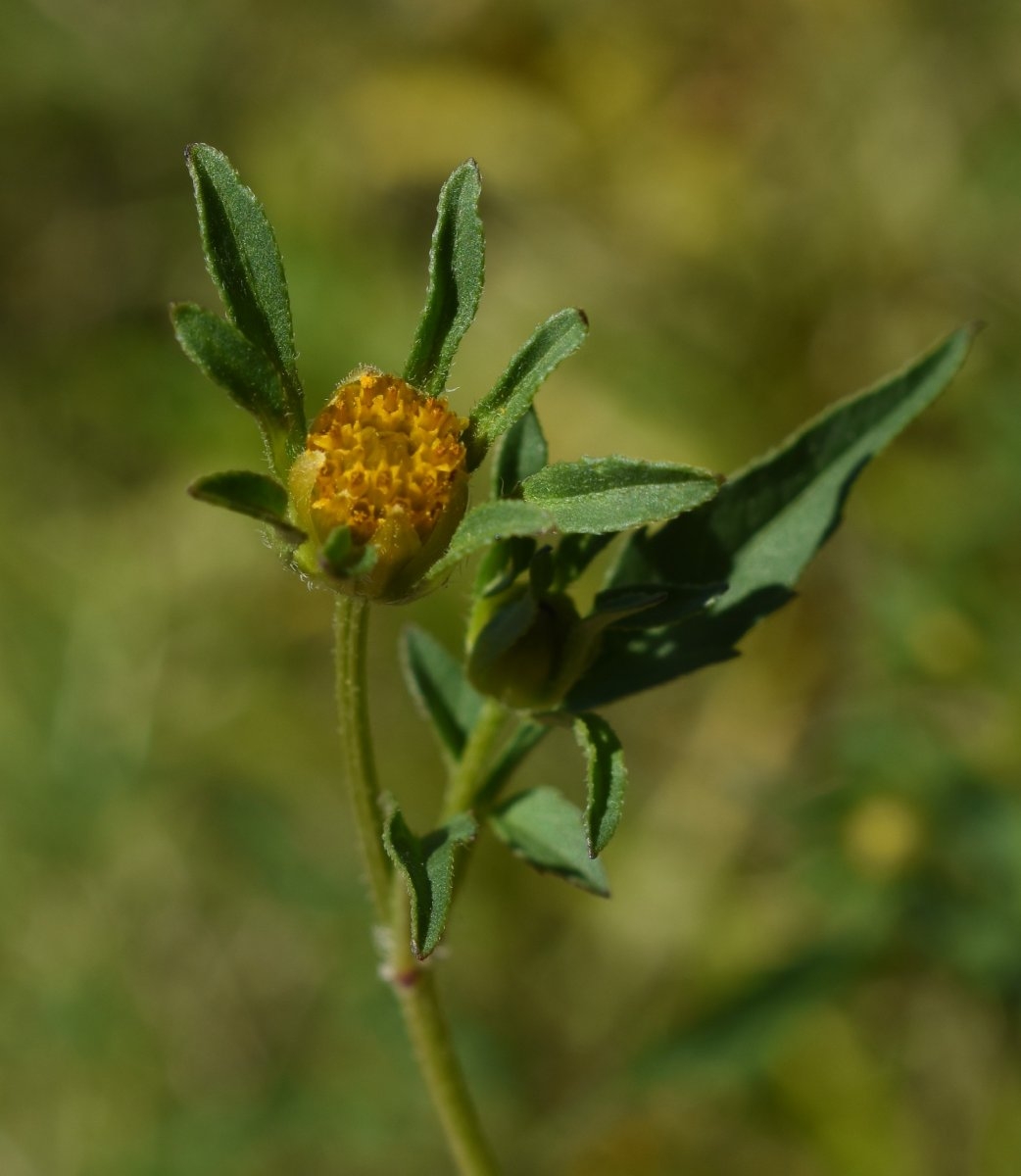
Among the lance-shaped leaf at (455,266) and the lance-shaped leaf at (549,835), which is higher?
the lance-shaped leaf at (455,266)

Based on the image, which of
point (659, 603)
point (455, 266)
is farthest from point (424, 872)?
point (455, 266)

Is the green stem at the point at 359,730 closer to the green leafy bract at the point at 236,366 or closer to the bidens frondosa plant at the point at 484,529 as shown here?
the bidens frondosa plant at the point at 484,529

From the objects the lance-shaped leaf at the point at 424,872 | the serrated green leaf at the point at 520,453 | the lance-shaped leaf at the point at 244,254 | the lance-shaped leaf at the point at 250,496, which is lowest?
the lance-shaped leaf at the point at 424,872

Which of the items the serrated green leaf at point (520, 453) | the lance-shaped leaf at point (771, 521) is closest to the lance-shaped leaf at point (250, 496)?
the serrated green leaf at point (520, 453)

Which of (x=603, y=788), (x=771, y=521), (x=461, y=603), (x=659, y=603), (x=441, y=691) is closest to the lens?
(x=603, y=788)

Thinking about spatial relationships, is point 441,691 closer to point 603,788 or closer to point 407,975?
point 407,975

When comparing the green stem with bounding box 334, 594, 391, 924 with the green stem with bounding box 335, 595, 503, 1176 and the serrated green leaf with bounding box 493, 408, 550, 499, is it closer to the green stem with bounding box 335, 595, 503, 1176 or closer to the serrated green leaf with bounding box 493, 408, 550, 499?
the green stem with bounding box 335, 595, 503, 1176

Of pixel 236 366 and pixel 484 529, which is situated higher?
pixel 236 366
